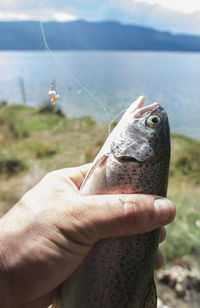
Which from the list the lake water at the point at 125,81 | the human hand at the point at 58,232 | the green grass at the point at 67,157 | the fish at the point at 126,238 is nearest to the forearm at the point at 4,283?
the human hand at the point at 58,232

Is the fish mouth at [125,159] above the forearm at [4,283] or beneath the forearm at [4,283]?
above

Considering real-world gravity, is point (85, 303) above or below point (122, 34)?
below

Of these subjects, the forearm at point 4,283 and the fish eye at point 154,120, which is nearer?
the forearm at point 4,283

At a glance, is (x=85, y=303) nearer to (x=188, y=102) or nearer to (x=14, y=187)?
(x=188, y=102)

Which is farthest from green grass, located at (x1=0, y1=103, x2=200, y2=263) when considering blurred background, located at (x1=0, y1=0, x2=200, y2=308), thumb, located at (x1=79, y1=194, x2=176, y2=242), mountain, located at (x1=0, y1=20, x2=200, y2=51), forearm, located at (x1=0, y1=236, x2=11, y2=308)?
forearm, located at (x1=0, y1=236, x2=11, y2=308)

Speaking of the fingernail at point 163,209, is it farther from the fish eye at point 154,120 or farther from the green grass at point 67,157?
the green grass at point 67,157

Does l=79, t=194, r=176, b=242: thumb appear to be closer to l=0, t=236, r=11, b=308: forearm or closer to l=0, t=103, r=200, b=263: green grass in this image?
l=0, t=236, r=11, b=308: forearm

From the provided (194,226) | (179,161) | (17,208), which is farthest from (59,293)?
(179,161)

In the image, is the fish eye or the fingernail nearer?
the fingernail
